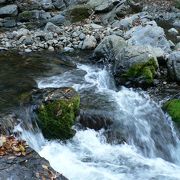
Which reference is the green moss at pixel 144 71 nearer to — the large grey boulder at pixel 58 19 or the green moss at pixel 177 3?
the large grey boulder at pixel 58 19

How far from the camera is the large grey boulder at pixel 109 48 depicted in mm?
15688

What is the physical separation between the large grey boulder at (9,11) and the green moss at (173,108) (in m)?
14.8

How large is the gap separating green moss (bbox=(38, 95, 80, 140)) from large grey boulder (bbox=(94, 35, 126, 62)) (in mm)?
5310

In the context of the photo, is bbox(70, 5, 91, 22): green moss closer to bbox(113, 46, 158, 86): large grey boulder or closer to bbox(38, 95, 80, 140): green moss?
bbox(113, 46, 158, 86): large grey boulder

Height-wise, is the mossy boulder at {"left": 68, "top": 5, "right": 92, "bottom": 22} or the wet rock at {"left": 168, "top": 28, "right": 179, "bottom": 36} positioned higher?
the wet rock at {"left": 168, "top": 28, "right": 179, "bottom": 36}

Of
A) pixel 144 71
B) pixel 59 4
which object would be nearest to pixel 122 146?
pixel 144 71

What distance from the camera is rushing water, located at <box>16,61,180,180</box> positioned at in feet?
31.5

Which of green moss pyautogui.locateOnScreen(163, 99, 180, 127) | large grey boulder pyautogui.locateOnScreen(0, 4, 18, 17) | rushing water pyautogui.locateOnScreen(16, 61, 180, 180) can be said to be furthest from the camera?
large grey boulder pyautogui.locateOnScreen(0, 4, 18, 17)

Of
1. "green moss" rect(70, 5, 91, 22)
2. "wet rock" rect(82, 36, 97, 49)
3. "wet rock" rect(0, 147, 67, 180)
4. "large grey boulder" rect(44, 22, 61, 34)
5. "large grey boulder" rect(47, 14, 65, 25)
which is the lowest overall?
"large grey boulder" rect(47, 14, 65, 25)

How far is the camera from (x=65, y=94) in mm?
11016

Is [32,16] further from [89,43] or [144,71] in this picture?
[144,71]

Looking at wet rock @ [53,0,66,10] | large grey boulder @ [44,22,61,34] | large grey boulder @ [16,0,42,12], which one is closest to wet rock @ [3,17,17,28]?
large grey boulder @ [16,0,42,12]

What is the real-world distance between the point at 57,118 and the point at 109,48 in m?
5.94

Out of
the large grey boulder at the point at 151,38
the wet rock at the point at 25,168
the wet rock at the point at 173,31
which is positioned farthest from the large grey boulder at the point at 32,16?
the wet rock at the point at 25,168
